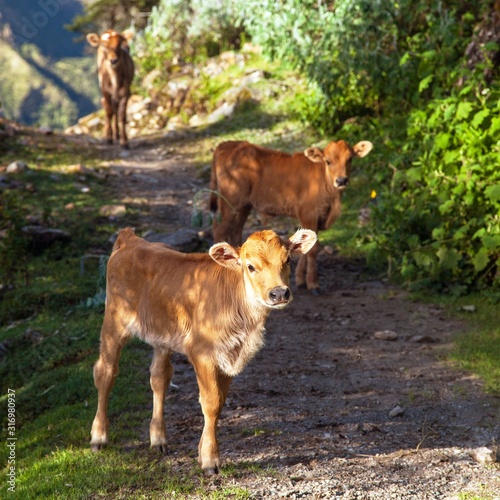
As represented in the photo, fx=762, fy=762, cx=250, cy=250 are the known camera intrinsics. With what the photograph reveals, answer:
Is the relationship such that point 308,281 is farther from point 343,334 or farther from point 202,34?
point 202,34

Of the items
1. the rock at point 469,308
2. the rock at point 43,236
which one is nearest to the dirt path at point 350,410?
Result: the rock at point 469,308

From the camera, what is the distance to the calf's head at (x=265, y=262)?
219 inches

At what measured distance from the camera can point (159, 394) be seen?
661 cm

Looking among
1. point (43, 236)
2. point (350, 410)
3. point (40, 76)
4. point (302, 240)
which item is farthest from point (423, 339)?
point (40, 76)

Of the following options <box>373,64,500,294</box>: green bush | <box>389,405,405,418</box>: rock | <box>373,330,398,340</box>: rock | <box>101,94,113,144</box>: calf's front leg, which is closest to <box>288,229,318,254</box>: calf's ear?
<box>389,405,405,418</box>: rock

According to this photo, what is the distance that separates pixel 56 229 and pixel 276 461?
7898mm

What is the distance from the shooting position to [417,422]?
714 cm

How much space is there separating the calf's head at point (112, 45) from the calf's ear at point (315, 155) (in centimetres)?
949

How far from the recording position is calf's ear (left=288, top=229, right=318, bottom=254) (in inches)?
237

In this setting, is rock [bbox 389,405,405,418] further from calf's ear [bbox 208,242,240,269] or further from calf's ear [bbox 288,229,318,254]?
calf's ear [bbox 208,242,240,269]

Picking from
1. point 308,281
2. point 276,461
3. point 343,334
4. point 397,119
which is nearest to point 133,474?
point 276,461

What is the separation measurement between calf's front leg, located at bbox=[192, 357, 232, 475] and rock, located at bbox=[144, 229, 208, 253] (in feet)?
19.9

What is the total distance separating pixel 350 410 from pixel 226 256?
2359 mm

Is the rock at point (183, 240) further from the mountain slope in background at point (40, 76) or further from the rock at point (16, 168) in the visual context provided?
the mountain slope in background at point (40, 76)
